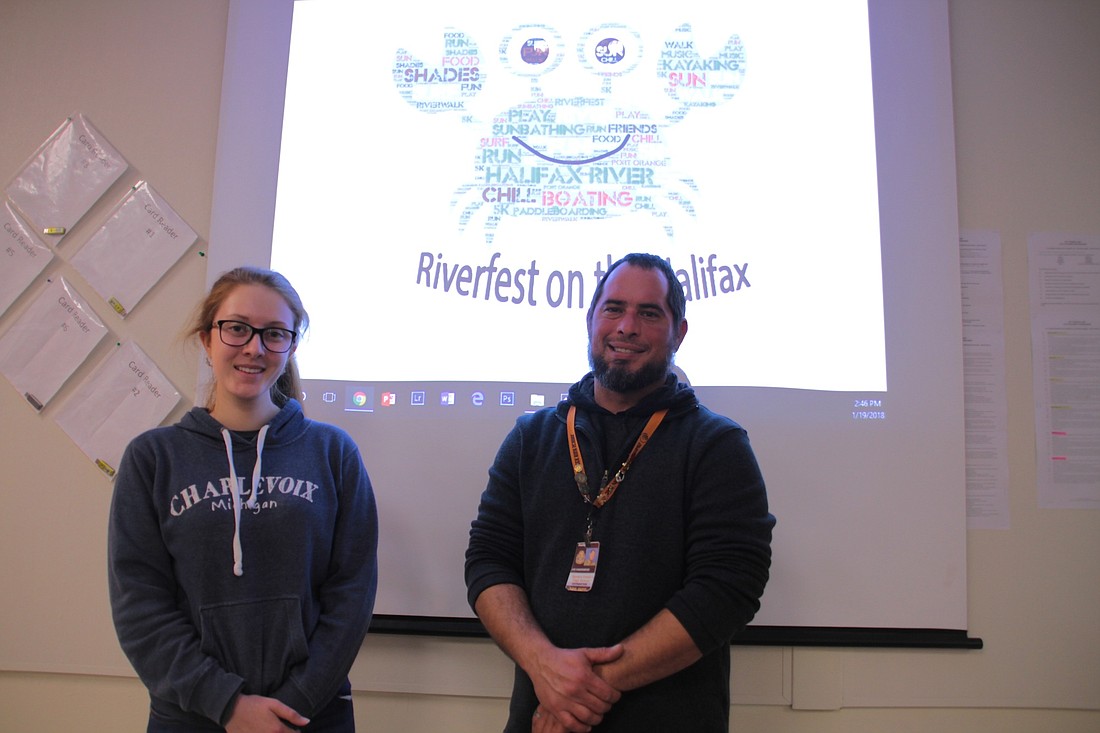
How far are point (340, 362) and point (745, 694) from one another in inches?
59.3

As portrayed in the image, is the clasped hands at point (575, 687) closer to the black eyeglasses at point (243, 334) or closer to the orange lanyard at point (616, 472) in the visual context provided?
the orange lanyard at point (616, 472)

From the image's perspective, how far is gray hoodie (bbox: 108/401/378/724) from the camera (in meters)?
1.31

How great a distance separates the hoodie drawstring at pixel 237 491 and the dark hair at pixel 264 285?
0.48 feet

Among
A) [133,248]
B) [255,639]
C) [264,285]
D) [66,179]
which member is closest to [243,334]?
[264,285]

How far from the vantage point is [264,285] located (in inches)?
59.7

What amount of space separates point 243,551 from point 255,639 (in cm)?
17

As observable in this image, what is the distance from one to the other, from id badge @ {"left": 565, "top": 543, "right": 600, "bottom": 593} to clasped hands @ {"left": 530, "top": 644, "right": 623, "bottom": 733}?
0.12 meters

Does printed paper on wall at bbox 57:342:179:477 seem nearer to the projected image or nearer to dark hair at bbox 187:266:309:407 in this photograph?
the projected image

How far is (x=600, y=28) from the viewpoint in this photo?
2.07 meters

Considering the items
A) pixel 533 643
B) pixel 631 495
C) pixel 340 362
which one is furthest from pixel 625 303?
pixel 340 362

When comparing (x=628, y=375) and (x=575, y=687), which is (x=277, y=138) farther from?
(x=575, y=687)

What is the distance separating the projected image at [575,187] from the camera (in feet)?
6.49

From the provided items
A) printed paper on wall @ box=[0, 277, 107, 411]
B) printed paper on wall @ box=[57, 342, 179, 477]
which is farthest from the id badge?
printed paper on wall @ box=[0, 277, 107, 411]

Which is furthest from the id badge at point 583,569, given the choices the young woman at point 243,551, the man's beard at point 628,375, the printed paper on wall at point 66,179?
the printed paper on wall at point 66,179
